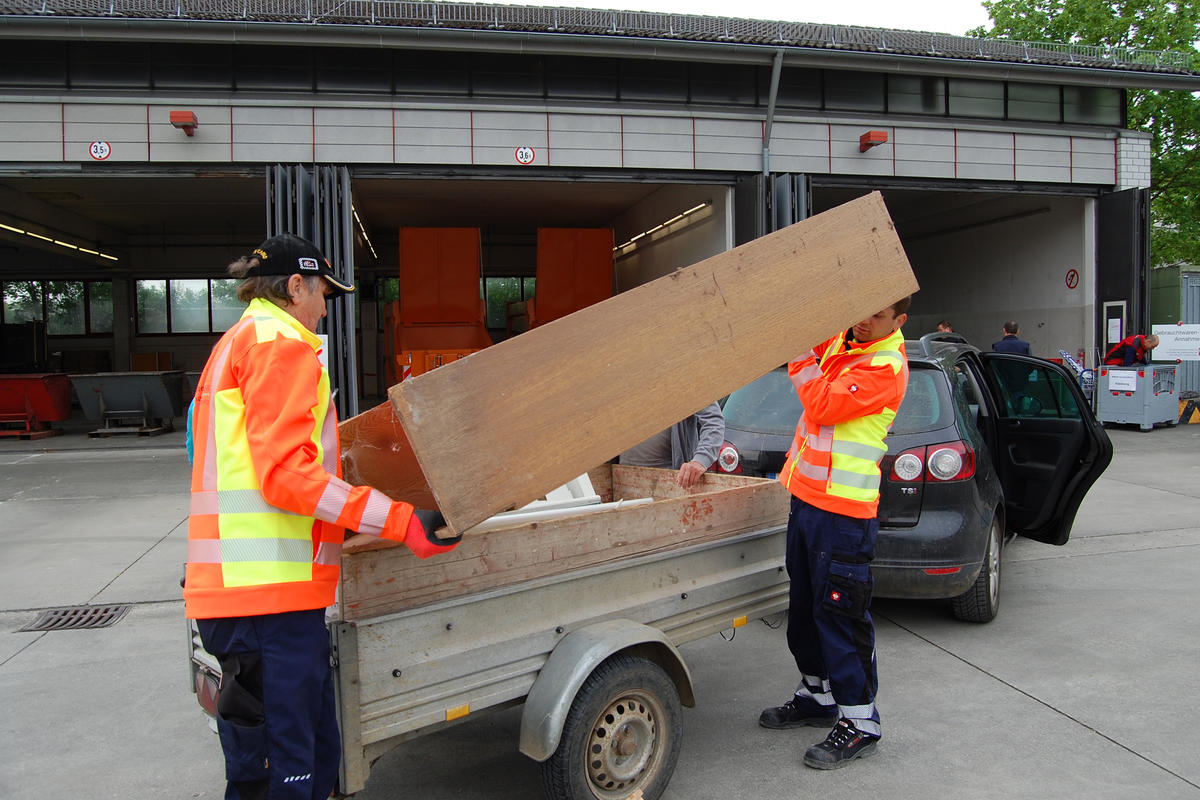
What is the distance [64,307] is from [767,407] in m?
24.2

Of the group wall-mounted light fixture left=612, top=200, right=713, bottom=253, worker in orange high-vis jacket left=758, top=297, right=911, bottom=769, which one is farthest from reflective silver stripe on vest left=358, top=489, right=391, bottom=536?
wall-mounted light fixture left=612, top=200, right=713, bottom=253

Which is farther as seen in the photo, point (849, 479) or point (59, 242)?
point (59, 242)

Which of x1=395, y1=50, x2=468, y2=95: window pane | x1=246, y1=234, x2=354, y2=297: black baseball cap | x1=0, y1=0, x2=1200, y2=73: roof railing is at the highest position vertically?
x1=0, y1=0, x2=1200, y2=73: roof railing

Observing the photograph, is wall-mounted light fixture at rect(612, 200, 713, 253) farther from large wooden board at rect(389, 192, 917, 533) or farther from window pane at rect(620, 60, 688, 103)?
large wooden board at rect(389, 192, 917, 533)

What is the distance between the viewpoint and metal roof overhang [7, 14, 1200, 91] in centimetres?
1083

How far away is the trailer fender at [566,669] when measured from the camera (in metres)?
2.54

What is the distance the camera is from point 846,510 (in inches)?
127

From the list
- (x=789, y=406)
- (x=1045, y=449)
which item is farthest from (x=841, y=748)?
(x=1045, y=449)

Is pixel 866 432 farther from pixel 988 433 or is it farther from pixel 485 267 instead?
pixel 485 267

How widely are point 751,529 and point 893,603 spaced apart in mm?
2354

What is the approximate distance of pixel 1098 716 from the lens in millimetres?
3643

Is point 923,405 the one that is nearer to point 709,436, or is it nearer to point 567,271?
point 709,436

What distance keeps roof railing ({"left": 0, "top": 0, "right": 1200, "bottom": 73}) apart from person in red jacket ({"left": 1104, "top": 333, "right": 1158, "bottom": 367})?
4653 millimetres

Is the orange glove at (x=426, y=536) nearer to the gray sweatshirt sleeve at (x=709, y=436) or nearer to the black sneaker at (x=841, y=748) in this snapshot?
the black sneaker at (x=841, y=748)
